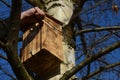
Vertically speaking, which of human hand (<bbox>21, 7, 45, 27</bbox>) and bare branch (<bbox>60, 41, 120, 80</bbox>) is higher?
human hand (<bbox>21, 7, 45, 27</bbox>)

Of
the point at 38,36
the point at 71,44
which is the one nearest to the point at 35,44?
the point at 38,36

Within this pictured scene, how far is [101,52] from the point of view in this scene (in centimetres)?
271

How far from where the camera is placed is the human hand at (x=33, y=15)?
9.68 ft

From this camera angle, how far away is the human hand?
295cm

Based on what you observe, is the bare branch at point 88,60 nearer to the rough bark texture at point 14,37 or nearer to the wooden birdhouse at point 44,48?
the wooden birdhouse at point 44,48

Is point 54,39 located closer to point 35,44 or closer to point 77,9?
point 35,44

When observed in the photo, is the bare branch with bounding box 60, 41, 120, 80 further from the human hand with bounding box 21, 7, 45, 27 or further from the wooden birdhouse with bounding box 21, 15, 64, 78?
the human hand with bounding box 21, 7, 45, 27

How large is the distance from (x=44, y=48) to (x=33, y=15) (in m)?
0.28

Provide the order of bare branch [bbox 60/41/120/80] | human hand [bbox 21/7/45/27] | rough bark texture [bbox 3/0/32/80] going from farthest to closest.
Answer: human hand [bbox 21/7/45/27] → bare branch [bbox 60/41/120/80] → rough bark texture [bbox 3/0/32/80]

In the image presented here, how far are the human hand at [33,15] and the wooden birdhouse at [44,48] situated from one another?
0.09 m

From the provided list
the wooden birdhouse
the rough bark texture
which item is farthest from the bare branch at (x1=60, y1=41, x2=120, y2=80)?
the rough bark texture

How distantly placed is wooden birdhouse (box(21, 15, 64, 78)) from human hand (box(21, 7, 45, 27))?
0.09 m

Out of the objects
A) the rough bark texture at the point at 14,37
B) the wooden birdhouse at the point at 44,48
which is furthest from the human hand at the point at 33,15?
the rough bark texture at the point at 14,37

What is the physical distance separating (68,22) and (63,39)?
181mm
